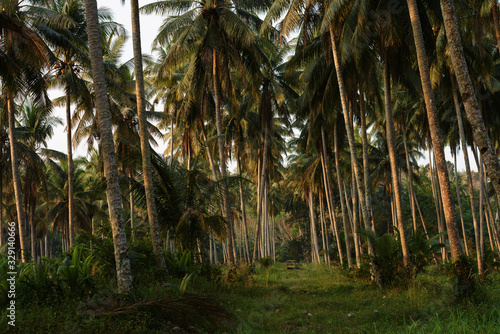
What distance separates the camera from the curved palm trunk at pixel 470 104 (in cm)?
645

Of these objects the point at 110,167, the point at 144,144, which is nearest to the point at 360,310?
the point at 110,167

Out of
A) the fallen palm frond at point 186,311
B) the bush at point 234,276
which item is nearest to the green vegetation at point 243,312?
the fallen palm frond at point 186,311

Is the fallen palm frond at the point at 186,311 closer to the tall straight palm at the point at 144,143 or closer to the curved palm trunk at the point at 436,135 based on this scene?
the tall straight palm at the point at 144,143

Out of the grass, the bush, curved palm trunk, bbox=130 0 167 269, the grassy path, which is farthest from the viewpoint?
the bush

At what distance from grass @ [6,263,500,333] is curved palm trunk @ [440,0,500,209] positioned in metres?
2.26

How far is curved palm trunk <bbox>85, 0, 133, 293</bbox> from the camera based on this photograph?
6.98 metres

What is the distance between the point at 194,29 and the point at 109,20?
586cm

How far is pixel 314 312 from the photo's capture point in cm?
812

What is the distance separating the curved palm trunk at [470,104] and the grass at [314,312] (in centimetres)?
226

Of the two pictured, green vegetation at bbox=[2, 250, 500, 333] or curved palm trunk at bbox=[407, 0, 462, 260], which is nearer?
green vegetation at bbox=[2, 250, 500, 333]

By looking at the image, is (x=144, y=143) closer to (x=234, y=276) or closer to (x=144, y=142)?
(x=144, y=142)

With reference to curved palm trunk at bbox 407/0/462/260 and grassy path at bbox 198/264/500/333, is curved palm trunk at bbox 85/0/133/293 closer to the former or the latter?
grassy path at bbox 198/264/500/333

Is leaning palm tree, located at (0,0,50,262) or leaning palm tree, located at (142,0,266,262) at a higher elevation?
leaning palm tree, located at (142,0,266,262)

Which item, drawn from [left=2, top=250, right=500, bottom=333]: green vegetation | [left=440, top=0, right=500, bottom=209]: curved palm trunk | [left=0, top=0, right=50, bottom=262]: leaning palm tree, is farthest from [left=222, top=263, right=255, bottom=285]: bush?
[left=440, top=0, right=500, bottom=209]: curved palm trunk
